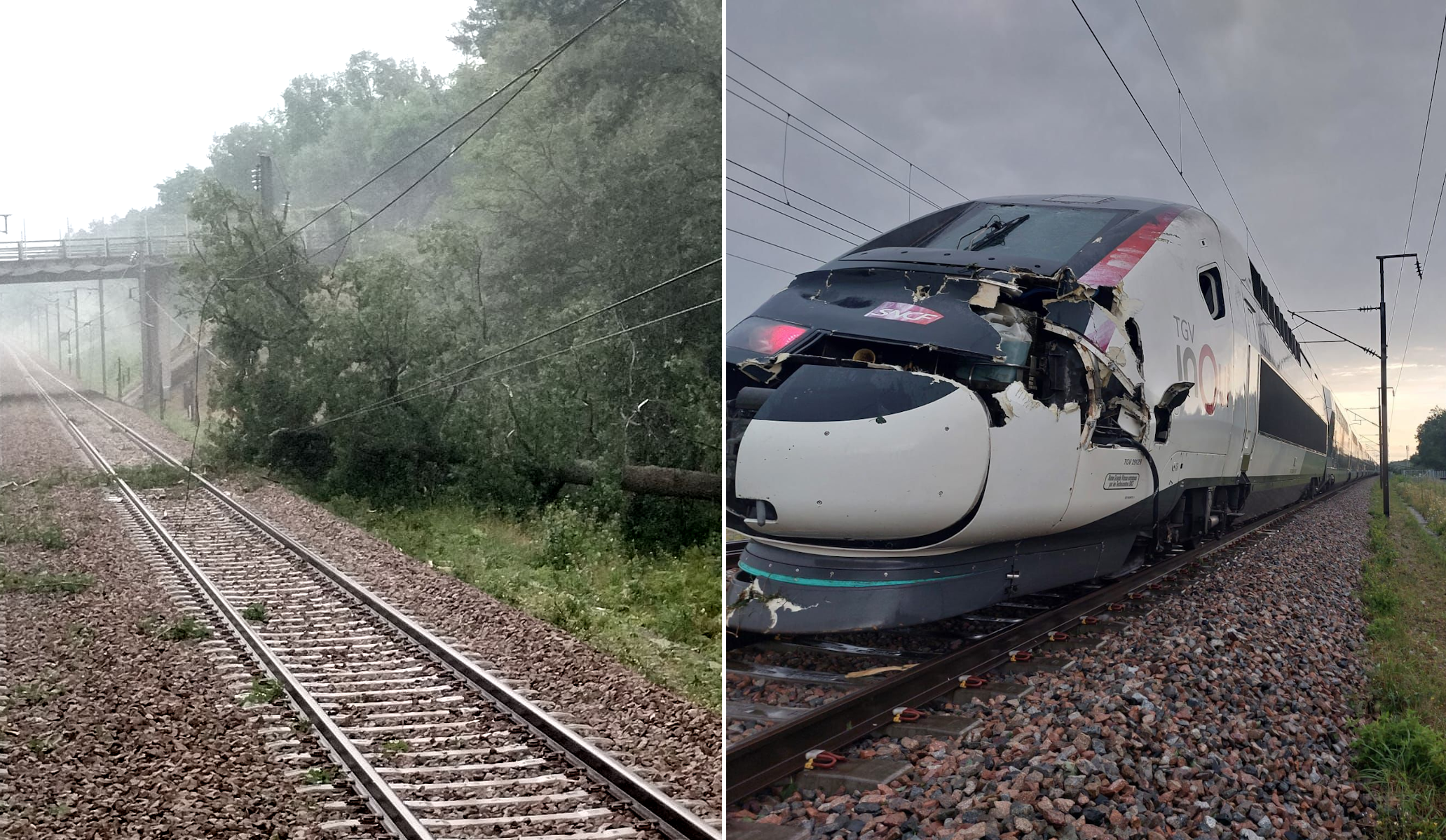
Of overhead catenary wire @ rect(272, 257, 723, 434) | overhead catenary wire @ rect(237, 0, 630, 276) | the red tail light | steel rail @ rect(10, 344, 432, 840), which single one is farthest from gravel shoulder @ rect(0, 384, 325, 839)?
the red tail light

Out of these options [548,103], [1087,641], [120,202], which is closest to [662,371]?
[548,103]

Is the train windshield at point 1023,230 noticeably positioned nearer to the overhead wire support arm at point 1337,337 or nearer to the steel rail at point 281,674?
the overhead wire support arm at point 1337,337

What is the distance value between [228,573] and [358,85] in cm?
305

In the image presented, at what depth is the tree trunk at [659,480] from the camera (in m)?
8.33

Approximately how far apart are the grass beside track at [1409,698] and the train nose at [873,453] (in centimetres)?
112

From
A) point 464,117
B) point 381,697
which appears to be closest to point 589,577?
point 381,697

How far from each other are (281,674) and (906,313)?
3.70m

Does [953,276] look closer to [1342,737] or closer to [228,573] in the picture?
[1342,737]

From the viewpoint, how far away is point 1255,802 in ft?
7.91

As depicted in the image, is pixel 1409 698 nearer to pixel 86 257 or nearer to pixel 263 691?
pixel 263 691

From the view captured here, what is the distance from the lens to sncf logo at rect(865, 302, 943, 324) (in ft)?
9.11

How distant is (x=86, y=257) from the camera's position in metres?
5.16

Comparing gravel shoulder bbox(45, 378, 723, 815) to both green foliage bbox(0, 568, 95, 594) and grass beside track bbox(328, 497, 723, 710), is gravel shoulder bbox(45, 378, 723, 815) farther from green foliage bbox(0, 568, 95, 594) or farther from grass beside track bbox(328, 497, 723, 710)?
green foliage bbox(0, 568, 95, 594)

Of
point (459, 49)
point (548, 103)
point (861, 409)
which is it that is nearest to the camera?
point (861, 409)
